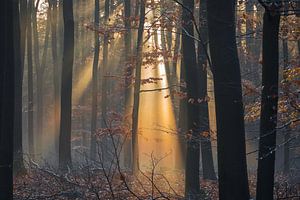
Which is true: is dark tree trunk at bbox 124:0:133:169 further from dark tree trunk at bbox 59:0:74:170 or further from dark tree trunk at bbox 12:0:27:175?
dark tree trunk at bbox 12:0:27:175

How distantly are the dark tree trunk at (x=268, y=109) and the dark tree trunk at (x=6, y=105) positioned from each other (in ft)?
18.4

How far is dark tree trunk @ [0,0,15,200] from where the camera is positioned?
10781mm

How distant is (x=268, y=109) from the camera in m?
8.20

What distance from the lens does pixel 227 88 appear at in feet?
28.0

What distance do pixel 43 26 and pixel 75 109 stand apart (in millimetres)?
12911

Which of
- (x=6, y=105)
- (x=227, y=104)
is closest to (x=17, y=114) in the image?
(x=6, y=105)

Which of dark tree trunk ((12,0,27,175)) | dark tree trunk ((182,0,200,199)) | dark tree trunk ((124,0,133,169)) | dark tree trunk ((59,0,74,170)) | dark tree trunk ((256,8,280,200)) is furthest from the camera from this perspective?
dark tree trunk ((124,0,133,169))

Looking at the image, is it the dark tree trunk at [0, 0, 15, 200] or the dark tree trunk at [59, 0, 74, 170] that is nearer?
the dark tree trunk at [0, 0, 15, 200]

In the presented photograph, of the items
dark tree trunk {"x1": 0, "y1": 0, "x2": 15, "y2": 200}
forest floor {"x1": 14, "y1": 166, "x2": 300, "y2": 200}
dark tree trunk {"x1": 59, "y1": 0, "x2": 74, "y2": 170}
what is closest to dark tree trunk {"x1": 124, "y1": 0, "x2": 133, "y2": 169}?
dark tree trunk {"x1": 59, "y1": 0, "x2": 74, "y2": 170}

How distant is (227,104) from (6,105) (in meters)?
5.27

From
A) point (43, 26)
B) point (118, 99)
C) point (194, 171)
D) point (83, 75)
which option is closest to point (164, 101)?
point (118, 99)

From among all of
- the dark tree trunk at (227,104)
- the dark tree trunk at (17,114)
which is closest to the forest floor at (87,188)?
the dark tree trunk at (17,114)

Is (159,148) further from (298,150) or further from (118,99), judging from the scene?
(298,150)

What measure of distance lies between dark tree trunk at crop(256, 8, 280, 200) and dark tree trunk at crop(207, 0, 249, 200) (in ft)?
1.23
